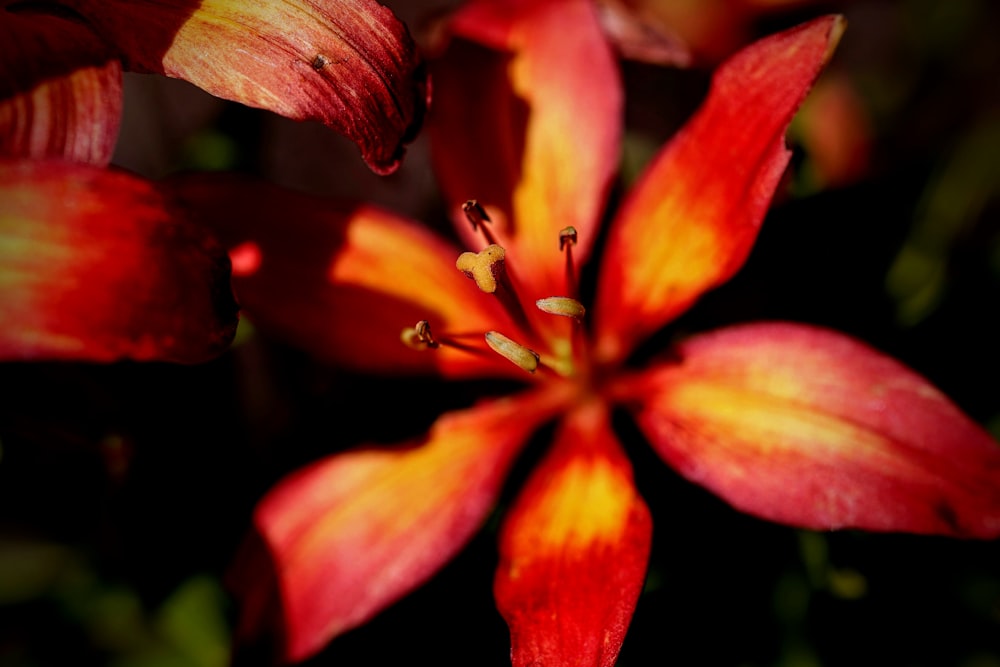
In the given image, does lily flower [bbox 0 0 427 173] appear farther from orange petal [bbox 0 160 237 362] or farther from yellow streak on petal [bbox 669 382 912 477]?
yellow streak on petal [bbox 669 382 912 477]

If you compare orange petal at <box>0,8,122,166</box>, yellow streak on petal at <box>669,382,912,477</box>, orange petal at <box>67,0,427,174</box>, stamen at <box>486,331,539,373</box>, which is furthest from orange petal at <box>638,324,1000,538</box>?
orange petal at <box>0,8,122,166</box>

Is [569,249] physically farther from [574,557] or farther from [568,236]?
[574,557]

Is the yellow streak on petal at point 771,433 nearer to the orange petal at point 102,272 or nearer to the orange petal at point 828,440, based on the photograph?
the orange petal at point 828,440

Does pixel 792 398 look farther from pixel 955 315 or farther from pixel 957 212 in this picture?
pixel 957 212

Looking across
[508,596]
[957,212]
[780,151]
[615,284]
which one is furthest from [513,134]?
[957,212]

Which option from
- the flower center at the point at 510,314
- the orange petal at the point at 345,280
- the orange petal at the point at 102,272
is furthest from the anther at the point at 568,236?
the orange petal at the point at 102,272
